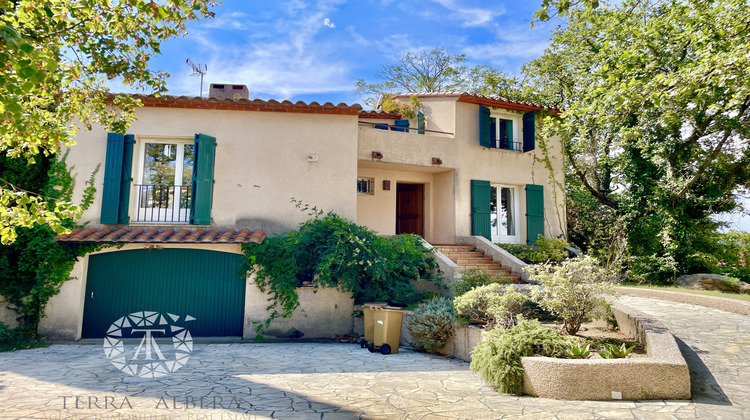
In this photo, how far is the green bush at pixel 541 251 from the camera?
40.9 feet

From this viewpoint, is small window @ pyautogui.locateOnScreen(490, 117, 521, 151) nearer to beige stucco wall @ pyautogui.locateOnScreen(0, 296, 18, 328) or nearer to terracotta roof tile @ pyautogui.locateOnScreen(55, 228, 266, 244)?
terracotta roof tile @ pyautogui.locateOnScreen(55, 228, 266, 244)

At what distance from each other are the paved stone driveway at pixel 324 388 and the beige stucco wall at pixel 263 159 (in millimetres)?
3681

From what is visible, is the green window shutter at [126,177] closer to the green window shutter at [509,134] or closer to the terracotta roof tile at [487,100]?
the terracotta roof tile at [487,100]

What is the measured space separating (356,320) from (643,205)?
35.8 ft

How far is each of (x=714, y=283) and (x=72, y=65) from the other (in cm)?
1547

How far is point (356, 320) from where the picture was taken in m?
9.77

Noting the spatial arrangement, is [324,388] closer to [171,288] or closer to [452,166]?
[171,288]

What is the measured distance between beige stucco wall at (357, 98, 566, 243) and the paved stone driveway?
628 cm

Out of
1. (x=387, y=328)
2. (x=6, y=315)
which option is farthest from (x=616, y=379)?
(x=6, y=315)

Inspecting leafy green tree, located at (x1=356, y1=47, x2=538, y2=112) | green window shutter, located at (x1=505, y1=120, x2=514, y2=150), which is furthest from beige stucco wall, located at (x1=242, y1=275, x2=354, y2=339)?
leafy green tree, located at (x1=356, y1=47, x2=538, y2=112)

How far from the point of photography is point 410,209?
49.7ft

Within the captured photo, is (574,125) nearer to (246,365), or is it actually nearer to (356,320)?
(356,320)

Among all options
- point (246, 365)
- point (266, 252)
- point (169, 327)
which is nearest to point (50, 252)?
point (169, 327)

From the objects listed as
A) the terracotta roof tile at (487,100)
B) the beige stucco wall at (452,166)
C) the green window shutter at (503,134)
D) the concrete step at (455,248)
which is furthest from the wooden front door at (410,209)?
the terracotta roof tile at (487,100)
